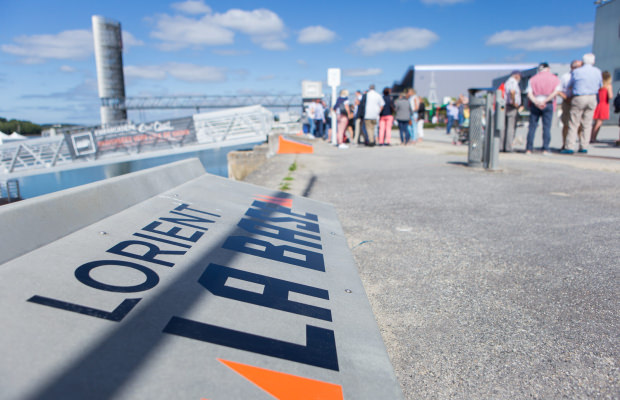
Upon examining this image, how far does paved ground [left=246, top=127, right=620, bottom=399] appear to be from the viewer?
4.85ft

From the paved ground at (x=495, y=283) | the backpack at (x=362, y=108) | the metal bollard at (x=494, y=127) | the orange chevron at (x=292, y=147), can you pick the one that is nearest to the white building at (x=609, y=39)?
the backpack at (x=362, y=108)

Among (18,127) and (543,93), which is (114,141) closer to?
(18,127)

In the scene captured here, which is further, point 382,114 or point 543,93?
point 382,114

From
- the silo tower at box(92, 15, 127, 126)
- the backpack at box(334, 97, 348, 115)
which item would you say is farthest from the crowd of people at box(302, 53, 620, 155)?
the silo tower at box(92, 15, 127, 126)

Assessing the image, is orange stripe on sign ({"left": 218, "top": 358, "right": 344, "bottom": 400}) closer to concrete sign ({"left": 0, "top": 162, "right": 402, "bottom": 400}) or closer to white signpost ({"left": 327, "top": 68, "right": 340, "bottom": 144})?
concrete sign ({"left": 0, "top": 162, "right": 402, "bottom": 400})

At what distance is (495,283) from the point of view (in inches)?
91.4

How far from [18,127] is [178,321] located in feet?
17.7

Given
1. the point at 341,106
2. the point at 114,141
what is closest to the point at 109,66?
the point at 114,141

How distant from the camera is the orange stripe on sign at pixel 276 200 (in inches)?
137

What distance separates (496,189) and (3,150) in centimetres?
2368

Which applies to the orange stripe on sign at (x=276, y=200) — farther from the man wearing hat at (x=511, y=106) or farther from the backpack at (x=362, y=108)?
the backpack at (x=362, y=108)

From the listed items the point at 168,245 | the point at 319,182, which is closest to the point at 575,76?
the point at 319,182

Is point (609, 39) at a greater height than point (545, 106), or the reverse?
point (609, 39)

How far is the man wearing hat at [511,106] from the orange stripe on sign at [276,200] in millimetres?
6878
